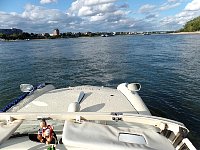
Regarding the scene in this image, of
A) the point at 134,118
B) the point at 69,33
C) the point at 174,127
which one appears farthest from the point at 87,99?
the point at 69,33

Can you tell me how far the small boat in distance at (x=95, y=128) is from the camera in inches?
161

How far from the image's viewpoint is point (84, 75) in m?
23.1

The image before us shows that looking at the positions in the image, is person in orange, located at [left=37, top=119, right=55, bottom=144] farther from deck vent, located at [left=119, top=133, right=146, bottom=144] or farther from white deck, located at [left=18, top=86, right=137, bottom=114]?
deck vent, located at [left=119, top=133, right=146, bottom=144]

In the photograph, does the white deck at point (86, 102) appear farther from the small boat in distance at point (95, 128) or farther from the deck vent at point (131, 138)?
the deck vent at point (131, 138)

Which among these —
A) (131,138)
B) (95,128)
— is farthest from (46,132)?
(131,138)

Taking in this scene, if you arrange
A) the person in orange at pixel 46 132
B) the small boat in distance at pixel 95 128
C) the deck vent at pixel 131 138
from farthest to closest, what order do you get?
1. the person in orange at pixel 46 132
2. the deck vent at pixel 131 138
3. the small boat in distance at pixel 95 128

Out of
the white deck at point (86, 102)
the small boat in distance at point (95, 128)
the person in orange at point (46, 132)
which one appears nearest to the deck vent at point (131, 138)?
the small boat in distance at point (95, 128)

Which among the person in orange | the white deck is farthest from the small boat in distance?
the person in orange

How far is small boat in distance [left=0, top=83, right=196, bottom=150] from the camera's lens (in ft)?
13.5

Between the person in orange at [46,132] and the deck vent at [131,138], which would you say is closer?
the deck vent at [131,138]

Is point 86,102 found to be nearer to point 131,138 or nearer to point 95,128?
point 95,128

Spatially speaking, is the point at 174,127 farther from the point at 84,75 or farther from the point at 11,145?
the point at 84,75

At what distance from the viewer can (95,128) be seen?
4.48 m

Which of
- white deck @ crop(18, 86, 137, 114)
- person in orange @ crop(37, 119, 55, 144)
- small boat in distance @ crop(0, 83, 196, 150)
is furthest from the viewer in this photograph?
white deck @ crop(18, 86, 137, 114)
